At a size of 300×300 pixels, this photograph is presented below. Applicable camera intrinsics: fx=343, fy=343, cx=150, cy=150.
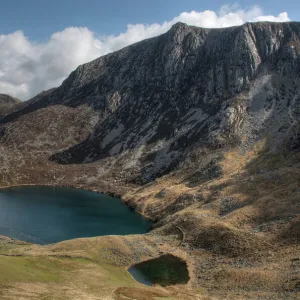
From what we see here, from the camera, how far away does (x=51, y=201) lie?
491 ft

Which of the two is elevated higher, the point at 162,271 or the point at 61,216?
the point at 61,216

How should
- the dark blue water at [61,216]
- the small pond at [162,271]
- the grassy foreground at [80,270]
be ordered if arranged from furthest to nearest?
1. the dark blue water at [61,216]
2. the small pond at [162,271]
3. the grassy foreground at [80,270]

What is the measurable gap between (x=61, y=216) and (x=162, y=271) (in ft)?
201

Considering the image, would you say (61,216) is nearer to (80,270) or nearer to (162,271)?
(162,271)

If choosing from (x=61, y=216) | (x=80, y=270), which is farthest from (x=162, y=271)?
(x=61, y=216)

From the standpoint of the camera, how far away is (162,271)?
72.7m

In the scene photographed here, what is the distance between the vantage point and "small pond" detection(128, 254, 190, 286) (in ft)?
222

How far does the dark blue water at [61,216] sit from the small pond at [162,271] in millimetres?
29932

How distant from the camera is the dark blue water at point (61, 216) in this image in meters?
102

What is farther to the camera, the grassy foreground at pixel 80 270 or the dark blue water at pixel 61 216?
the dark blue water at pixel 61 216

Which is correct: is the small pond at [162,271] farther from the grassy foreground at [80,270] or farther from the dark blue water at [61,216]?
the dark blue water at [61,216]

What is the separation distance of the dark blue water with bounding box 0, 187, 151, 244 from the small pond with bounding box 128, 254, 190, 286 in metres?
29.9

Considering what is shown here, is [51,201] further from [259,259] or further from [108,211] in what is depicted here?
[259,259]

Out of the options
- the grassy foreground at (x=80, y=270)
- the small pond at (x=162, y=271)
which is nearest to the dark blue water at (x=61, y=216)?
the grassy foreground at (x=80, y=270)
